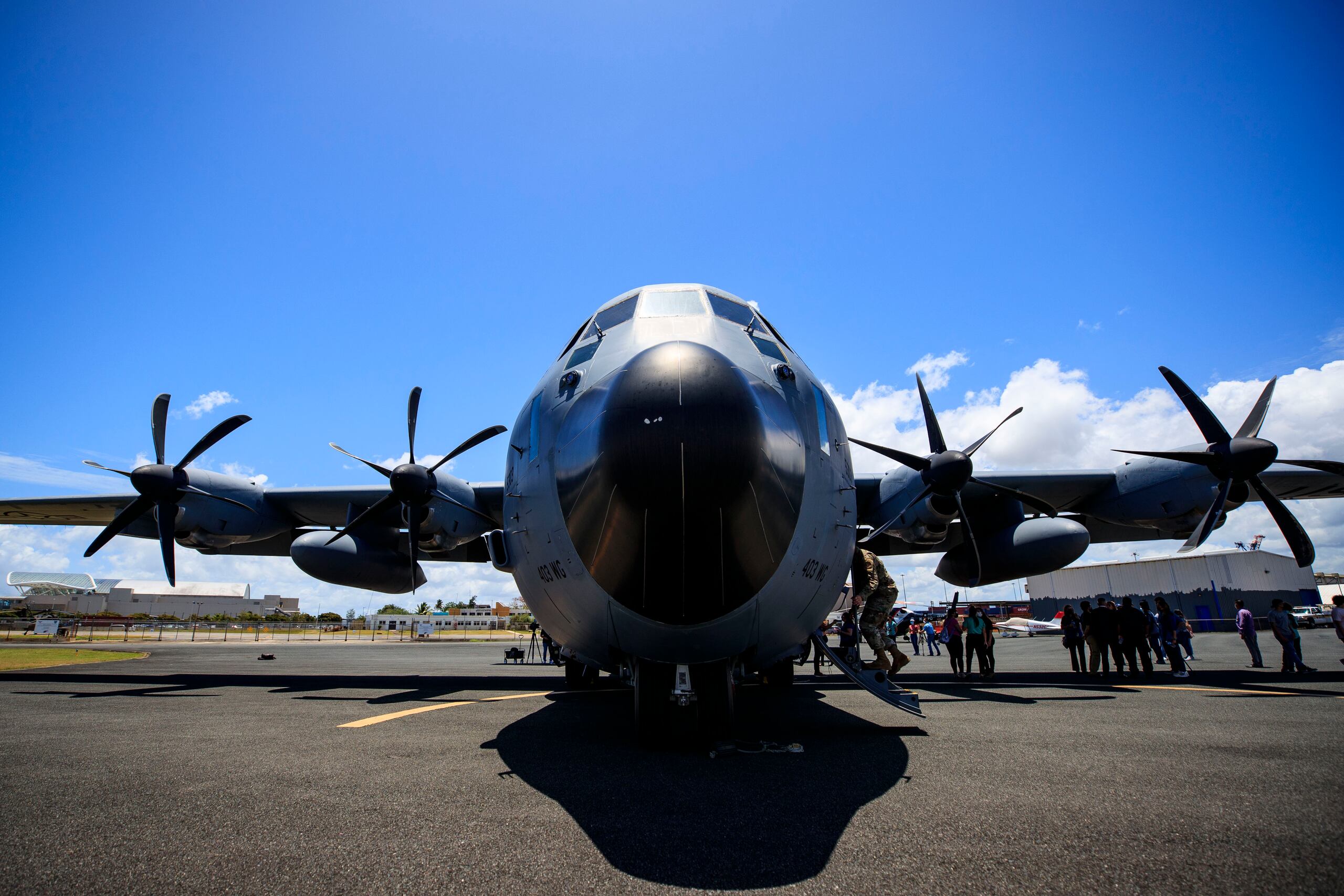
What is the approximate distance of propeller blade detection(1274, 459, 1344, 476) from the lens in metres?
11.2

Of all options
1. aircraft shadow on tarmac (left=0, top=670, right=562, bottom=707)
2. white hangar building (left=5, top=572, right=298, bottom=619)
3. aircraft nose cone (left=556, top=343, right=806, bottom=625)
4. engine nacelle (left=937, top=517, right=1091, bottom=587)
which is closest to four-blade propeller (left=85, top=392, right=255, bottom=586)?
aircraft shadow on tarmac (left=0, top=670, right=562, bottom=707)

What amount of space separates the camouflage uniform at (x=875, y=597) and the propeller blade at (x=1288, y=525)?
724cm

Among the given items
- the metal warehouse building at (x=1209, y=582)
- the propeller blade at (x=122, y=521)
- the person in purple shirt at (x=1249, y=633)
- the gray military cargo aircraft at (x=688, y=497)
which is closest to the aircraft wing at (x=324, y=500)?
the propeller blade at (x=122, y=521)

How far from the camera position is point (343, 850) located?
3.14 meters

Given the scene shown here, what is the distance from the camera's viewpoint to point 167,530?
12.8 meters

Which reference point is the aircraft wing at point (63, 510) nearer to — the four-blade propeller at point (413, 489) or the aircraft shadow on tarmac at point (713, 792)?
the four-blade propeller at point (413, 489)

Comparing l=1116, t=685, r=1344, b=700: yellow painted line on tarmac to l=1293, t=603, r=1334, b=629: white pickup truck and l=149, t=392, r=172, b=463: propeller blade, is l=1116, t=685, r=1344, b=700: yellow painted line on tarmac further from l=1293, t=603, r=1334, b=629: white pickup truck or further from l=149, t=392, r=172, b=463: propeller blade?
l=1293, t=603, r=1334, b=629: white pickup truck

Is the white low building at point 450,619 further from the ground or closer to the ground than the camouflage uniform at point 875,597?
closer to the ground

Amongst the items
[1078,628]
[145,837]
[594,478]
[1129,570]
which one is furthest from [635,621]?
[1129,570]

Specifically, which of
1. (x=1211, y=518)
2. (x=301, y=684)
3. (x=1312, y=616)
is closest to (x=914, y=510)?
(x=1211, y=518)

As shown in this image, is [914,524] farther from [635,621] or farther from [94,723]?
[94,723]

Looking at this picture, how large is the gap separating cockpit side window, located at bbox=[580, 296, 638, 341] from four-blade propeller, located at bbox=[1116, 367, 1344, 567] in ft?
32.2

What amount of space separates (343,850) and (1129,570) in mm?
79504

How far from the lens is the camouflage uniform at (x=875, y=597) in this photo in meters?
9.51
